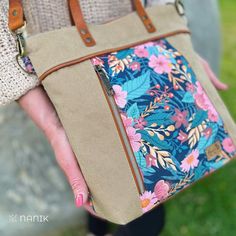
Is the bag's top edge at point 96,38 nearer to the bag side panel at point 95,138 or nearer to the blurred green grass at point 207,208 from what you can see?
the bag side panel at point 95,138

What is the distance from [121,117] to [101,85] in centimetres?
9

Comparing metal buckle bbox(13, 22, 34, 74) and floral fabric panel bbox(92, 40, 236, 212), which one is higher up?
metal buckle bbox(13, 22, 34, 74)

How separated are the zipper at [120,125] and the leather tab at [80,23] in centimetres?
9

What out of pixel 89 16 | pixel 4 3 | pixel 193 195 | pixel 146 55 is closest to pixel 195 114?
pixel 146 55

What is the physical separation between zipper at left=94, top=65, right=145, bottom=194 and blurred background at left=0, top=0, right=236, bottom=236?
1.96ft

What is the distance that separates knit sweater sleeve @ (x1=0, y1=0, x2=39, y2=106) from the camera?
44.6 inches

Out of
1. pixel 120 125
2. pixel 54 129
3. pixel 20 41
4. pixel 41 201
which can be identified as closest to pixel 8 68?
pixel 20 41

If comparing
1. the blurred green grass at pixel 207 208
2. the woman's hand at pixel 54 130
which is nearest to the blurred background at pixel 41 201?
the blurred green grass at pixel 207 208

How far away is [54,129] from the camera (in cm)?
119

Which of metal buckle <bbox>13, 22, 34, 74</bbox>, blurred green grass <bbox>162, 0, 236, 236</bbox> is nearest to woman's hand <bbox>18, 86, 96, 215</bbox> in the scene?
metal buckle <bbox>13, 22, 34, 74</bbox>

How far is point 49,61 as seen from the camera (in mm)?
1104

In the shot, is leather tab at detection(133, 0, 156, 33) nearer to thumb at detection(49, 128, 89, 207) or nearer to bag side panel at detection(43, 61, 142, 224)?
bag side panel at detection(43, 61, 142, 224)

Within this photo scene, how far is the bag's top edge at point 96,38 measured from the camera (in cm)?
111

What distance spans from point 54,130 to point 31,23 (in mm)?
283
